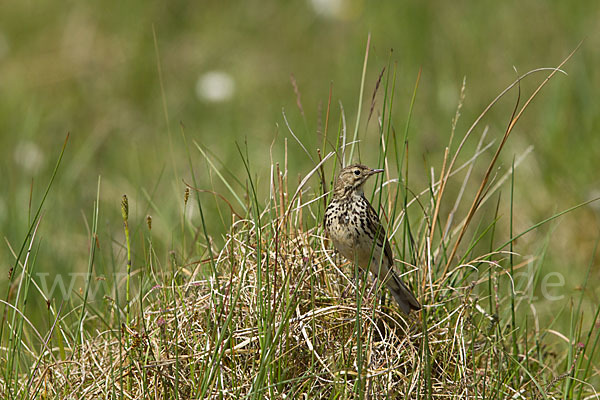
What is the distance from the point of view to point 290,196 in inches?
182

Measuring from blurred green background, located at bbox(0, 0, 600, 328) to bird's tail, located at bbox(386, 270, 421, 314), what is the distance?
2.22 meters

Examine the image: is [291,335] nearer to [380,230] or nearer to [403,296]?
[403,296]

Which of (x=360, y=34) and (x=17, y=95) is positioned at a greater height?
(x=360, y=34)

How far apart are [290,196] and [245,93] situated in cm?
A: 536

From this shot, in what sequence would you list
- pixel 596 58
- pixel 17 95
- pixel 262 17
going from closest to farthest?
pixel 596 58
pixel 17 95
pixel 262 17

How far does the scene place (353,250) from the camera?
387 centimetres

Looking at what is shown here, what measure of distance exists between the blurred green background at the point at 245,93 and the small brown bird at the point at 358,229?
5.93 feet

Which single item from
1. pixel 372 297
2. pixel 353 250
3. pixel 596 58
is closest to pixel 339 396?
pixel 372 297

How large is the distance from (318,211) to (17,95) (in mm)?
6598

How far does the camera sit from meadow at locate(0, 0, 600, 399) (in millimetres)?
3473

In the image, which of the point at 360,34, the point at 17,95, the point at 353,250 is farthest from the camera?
the point at 17,95

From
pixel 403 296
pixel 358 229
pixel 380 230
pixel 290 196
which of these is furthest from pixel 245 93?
pixel 403 296

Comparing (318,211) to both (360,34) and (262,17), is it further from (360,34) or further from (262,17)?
(262,17)

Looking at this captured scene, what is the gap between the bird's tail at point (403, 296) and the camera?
3.69m
